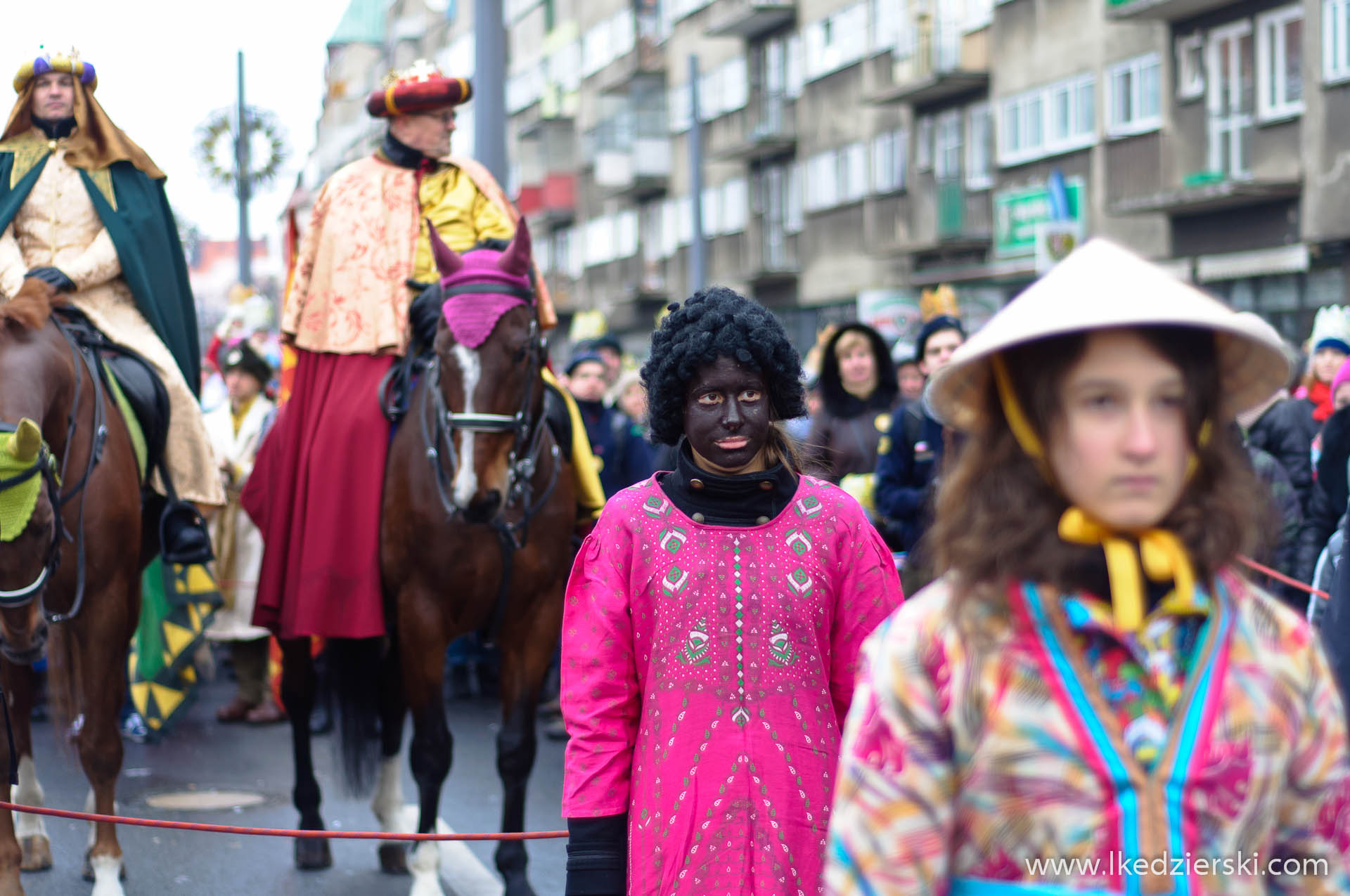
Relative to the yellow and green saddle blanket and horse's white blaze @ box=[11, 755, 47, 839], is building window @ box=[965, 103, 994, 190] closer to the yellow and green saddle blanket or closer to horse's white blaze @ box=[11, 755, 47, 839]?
the yellow and green saddle blanket

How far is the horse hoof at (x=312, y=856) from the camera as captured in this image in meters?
6.76

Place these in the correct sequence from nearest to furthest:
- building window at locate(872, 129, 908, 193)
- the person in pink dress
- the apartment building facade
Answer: the person in pink dress, the apartment building facade, building window at locate(872, 129, 908, 193)

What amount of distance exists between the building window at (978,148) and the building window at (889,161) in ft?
6.96

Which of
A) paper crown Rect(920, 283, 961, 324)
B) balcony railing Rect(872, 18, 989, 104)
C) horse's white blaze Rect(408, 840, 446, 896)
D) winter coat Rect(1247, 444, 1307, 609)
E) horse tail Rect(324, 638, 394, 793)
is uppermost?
balcony railing Rect(872, 18, 989, 104)

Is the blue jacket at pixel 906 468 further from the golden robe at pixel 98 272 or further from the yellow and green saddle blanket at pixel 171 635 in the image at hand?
the yellow and green saddle blanket at pixel 171 635


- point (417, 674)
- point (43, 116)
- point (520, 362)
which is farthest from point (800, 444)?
point (43, 116)

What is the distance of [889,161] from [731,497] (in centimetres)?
3056

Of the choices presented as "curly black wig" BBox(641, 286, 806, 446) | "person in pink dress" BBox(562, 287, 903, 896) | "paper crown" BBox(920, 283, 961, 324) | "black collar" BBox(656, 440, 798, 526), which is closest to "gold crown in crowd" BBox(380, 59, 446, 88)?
"paper crown" BBox(920, 283, 961, 324)

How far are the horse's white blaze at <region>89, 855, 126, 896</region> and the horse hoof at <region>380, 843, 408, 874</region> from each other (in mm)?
1034

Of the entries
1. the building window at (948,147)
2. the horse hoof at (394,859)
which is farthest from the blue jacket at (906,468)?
the building window at (948,147)

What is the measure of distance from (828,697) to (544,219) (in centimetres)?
5374

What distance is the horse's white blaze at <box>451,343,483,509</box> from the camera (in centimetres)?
587

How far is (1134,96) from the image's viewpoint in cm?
2548

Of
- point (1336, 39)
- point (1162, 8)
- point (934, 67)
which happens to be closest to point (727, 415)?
point (1336, 39)
